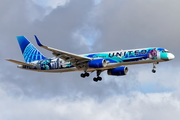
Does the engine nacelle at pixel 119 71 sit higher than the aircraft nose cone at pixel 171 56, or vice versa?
the aircraft nose cone at pixel 171 56

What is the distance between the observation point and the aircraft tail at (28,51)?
82.6m

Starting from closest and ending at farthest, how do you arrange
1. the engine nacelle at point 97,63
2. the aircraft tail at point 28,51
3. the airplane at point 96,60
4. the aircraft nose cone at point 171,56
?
the aircraft nose cone at point 171,56
the airplane at point 96,60
the engine nacelle at point 97,63
the aircraft tail at point 28,51

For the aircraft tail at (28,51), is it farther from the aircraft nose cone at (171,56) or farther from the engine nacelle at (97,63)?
the aircraft nose cone at (171,56)

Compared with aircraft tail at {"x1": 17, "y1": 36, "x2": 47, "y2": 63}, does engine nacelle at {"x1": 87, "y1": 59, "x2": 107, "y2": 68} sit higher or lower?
lower

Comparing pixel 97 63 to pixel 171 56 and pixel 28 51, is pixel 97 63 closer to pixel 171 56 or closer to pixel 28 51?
pixel 171 56

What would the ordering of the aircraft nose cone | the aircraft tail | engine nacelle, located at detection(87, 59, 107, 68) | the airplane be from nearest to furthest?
the aircraft nose cone < the airplane < engine nacelle, located at detection(87, 59, 107, 68) < the aircraft tail

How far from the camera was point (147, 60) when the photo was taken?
72.2 m

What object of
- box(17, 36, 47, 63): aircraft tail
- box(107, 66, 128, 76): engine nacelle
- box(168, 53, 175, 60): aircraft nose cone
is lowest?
box(107, 66, 128, 76): engine nacelle

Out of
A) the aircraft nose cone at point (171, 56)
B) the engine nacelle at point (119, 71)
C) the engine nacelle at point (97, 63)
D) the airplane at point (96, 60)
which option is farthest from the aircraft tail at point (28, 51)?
the aircraft nose cone at point (171, 56)

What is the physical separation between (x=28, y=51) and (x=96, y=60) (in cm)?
1674

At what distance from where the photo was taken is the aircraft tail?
8256 centimetres

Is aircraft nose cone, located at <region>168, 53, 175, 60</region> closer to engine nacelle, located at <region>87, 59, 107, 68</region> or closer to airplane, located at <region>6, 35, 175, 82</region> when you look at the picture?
airplane, located at <region>6, 35, 175, 82</region>

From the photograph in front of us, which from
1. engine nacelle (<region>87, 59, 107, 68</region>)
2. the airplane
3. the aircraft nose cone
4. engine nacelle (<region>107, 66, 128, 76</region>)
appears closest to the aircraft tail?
the airplane

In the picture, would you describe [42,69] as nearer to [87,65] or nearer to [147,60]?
[87,65]
